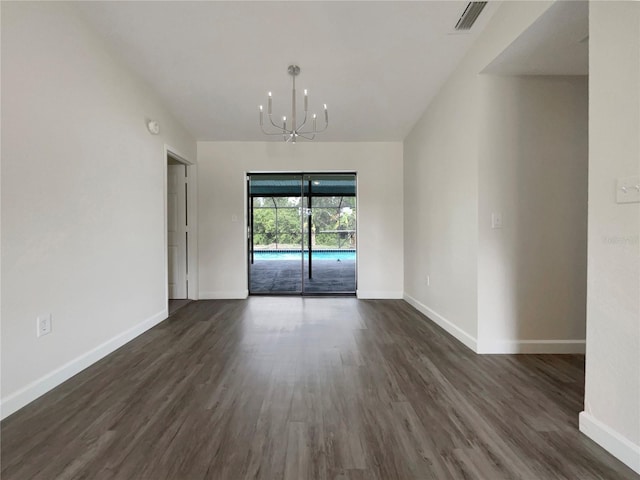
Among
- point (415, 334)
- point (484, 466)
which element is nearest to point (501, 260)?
point (415, 334)

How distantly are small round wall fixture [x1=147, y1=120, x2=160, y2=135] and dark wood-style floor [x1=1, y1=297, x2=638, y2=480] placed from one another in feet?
7.12

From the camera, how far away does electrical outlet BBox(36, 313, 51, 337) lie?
5.99 feet

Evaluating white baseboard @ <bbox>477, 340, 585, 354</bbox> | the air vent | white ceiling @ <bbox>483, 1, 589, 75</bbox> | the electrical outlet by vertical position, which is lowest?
white baseboard @ <bbox>477, 340, 585, 354</bbox>

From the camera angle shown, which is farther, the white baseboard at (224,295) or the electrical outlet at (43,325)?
the white baseboard at (224,295)

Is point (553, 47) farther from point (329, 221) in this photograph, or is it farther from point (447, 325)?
point (329, 221)

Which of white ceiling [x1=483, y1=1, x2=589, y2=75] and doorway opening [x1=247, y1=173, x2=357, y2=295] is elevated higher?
white ceiling [x1=483, y1=1, x2=589, y2=75]

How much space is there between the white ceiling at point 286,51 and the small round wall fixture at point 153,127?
39 centimetres

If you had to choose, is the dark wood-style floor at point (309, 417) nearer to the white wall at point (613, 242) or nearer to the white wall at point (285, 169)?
the white wall at point (613, 242)

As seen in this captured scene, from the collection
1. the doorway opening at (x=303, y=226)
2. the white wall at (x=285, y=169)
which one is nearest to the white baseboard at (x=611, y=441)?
the white wall at (x=285, y=169)

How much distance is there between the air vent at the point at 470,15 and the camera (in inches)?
85.2

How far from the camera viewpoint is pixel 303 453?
4.39 feet

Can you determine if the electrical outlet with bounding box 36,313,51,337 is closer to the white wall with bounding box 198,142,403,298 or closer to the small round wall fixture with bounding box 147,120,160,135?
the small round wall fixture with bounding box 147,120,160,135

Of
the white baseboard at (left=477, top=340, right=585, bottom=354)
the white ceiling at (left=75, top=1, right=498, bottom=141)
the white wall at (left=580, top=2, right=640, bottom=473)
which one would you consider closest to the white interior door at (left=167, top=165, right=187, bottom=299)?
the white ceiling at (left=75, top=1, right=498, bottom=141)

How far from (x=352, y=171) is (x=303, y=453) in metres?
3.92
